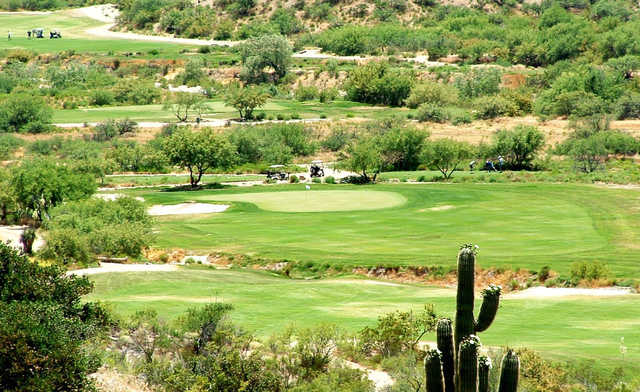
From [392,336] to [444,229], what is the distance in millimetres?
29773

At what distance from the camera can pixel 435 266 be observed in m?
49.2

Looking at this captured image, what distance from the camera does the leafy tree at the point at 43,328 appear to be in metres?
25.2

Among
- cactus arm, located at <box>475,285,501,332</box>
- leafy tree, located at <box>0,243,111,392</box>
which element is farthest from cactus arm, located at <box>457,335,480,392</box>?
leafy tree, located at <box>0,243,111,392</box>

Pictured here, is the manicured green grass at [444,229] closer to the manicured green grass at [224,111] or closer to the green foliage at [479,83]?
the manicured green grass at [224,111]

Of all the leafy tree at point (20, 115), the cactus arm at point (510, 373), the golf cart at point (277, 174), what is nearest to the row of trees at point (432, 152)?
the golf cart at point (277, 174)

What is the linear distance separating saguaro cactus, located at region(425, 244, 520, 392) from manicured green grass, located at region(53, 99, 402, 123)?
99.1 metres

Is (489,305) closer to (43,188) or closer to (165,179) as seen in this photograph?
(43,188)

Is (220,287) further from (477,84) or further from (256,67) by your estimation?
(256,67)

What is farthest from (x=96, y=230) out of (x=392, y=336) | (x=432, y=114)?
(x=432, y=114)

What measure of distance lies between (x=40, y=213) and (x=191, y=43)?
125354 millimetres

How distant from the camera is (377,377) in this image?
29422mm

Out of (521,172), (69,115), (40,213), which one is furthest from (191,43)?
(40,213)

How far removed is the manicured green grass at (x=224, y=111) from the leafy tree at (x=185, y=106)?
1.03m

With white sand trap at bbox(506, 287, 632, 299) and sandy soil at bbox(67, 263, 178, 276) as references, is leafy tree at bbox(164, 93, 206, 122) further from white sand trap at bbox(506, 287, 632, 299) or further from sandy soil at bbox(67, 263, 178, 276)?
white sand trap at bbox(506, 287, 632, 299)
